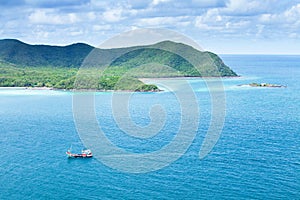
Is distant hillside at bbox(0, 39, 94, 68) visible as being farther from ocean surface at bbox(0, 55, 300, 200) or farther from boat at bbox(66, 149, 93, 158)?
boat at bbox(66, 149, 93, 158)

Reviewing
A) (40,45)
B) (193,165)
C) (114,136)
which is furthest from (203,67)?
(193,165)

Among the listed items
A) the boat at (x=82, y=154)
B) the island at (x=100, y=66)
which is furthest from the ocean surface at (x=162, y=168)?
the island at (x=100, y=66)

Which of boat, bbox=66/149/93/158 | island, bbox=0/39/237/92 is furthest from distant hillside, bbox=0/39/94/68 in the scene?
boat, bbox=66/149/93/158

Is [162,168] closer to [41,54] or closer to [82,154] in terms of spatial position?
[82,154]

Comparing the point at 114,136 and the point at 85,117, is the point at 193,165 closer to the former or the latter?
the point at 114,136

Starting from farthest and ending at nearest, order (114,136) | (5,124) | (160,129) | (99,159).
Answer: (5,124)
(160,129)
(114,136)
(99,159)

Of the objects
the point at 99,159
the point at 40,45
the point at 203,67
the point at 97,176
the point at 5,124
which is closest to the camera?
the point at 97,176

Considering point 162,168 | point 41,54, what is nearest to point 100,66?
point 41,54
